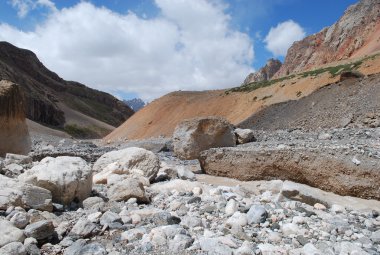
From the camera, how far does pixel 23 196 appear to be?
221 inches

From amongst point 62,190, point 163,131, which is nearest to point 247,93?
point 163,131

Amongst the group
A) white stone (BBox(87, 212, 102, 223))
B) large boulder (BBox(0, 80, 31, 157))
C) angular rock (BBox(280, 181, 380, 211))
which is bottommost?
white stone (BBox(87, 212, 102, 223))

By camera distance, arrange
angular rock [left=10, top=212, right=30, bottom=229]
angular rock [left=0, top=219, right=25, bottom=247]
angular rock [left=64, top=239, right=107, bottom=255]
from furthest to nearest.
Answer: angular rock [left=10, top=212, right=30, bottom=229]
angular rock [left=64, top=239, right=107, bottom=255]
angular rock [left=0, top=219, right=25, bottom=247]

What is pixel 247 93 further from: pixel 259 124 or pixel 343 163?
pixel 343 163

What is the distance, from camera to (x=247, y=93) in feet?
138

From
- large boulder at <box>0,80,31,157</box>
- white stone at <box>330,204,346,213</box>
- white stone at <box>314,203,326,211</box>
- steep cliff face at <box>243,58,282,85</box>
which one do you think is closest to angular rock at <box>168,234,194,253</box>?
white stone at <box>314,203,326,211</box>

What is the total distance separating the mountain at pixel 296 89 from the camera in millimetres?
32006

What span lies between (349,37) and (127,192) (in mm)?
59550

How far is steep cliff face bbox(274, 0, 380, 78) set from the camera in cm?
5544

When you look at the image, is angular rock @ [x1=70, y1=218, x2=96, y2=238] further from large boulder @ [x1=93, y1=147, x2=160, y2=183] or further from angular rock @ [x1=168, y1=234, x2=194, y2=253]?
large boulder @ [x1=93, y1=147, x2=160, y2=183]

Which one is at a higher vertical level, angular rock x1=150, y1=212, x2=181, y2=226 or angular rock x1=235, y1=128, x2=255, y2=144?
angular rock x1=235, y1=128, x2=255, y2=144

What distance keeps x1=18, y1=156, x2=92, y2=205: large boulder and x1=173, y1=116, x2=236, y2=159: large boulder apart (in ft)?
24.8

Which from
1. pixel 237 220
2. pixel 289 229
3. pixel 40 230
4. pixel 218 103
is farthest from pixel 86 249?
pixel 218 103

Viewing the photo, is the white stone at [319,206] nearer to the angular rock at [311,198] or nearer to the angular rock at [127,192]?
the angular rock at [311,198]
